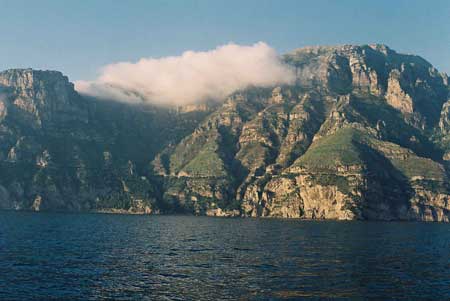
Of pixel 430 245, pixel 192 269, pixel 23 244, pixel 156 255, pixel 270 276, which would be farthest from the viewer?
pixel 430 245

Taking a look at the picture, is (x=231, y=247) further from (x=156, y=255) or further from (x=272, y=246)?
(x=156, y=255)

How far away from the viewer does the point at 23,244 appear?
16900 cm

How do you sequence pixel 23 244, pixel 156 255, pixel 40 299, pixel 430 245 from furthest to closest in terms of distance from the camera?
pixel 430 245 → pixel 23 244 → pixel 156 255 → pixel 40 299

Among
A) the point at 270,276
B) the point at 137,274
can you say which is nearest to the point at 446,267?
the point at 270,276

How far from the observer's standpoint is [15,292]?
92500 millimetres

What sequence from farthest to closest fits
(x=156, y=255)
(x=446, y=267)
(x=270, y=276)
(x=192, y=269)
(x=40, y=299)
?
(x=156, y=255) → (x=446, y=267) → (x=192, y=269) → (x=270, y=276) → (x=40, y=299)

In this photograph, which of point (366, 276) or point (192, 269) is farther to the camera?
point (192, 269)

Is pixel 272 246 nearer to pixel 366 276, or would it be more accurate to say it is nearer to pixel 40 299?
pixel 366 276

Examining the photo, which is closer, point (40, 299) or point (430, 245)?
point (40, 299)

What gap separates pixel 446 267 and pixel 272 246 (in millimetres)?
63169

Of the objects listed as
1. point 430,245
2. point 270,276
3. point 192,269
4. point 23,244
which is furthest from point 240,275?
point 430,245

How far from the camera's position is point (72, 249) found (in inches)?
6304

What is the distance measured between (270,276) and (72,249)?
257 ft

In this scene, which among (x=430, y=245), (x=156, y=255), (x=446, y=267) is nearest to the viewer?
(x=446, y=267)
